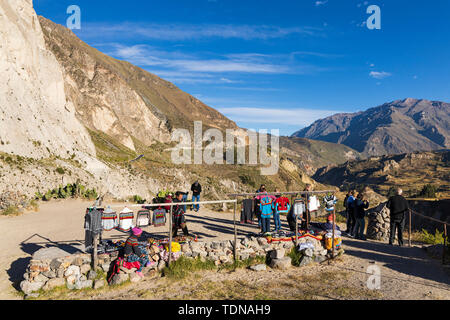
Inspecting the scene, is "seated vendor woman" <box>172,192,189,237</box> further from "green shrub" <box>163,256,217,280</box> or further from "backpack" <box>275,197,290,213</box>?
"backpack" <box>275,197,290,213</box>

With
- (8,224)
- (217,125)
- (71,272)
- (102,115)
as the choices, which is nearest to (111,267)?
(71,272)

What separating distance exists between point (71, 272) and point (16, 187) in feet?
57.7

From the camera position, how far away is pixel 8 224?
579 inches

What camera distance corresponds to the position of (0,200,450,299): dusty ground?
7.69 metres

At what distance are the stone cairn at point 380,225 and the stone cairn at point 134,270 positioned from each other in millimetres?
4226

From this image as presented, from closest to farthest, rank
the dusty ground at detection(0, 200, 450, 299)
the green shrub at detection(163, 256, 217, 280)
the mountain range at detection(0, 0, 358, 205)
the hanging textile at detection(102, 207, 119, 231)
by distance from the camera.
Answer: the dusty ground at detection(0, 200, 450, 299)
the hanging textile at detection(102, 207, 119, 231)
the green shrub at detection(163, 256, 217, 280)
the mountain range at detection(0, 0, 358, 205)

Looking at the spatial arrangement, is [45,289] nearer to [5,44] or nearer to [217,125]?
[5,44]

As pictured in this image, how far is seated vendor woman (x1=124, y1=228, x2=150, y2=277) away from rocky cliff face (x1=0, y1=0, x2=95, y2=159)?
2199 centimetres

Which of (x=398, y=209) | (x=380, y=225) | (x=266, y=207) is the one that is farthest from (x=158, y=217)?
(x=380, y=225)

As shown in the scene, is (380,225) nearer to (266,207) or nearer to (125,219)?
(266,207)

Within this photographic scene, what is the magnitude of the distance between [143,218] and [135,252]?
3.33ft

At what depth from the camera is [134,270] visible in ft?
28.6

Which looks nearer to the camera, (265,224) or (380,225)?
(265,224)

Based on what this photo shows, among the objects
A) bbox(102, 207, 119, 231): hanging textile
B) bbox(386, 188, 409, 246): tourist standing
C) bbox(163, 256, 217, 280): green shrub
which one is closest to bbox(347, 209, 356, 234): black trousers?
bbox(386, 188, 409, 246): tourist standing
